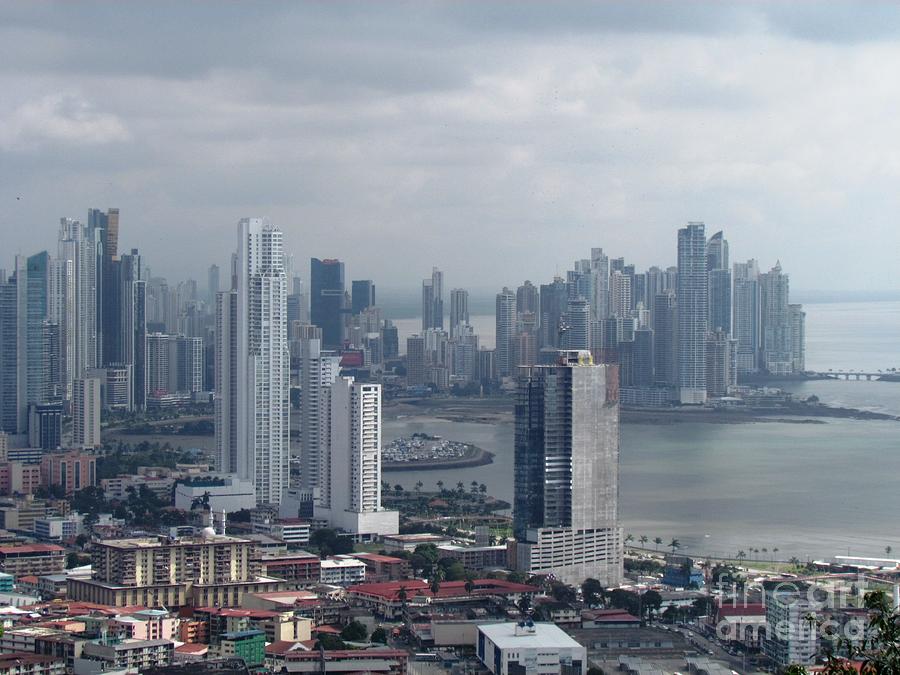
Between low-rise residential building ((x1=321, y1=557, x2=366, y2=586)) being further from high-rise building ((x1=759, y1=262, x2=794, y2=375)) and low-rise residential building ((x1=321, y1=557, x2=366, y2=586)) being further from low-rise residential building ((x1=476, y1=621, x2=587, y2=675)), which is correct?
high-rise building ((x1=759, y1=262, x2=794, y2=375))

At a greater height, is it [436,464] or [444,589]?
[436,464]

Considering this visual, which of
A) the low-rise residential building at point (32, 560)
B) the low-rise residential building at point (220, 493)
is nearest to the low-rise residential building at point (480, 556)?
the low-rise residential building at point (32, 560)

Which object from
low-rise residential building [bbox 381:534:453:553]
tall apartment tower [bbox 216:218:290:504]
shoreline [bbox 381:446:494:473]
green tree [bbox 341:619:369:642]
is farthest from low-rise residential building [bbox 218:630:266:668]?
shoreline [bbox 381:446:494:473]

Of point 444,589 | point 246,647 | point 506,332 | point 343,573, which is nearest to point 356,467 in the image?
point 343,573

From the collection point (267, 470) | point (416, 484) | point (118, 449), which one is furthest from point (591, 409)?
point (118, 449)

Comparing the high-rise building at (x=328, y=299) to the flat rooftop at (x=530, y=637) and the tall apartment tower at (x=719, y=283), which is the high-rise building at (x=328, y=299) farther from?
the flat rooftop at (x=530, y=637)

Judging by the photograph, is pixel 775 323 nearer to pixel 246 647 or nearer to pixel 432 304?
pixel 432 304

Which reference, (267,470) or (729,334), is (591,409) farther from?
(729,334)
